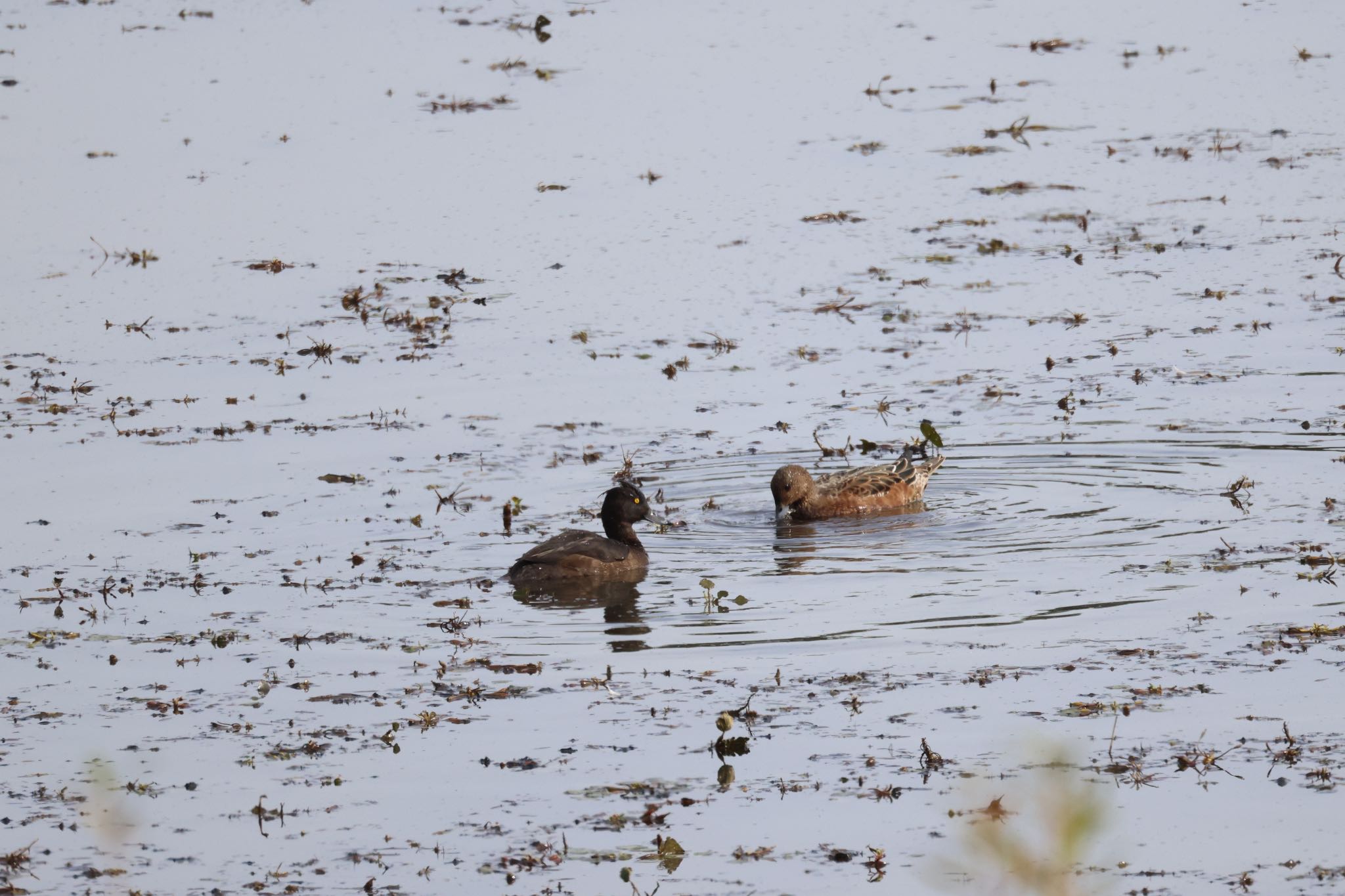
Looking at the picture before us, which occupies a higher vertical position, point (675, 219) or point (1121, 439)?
point (675, 219)

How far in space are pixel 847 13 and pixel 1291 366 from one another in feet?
60.5

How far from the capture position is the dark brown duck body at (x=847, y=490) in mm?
14773

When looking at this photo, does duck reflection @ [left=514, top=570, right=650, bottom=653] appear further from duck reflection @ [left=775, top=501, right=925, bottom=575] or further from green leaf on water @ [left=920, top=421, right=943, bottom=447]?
green leaf on water @ [left=920, top=421, right=943, bottom=447]

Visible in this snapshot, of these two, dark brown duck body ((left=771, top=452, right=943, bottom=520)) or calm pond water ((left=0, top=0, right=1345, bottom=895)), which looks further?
dark brown duck body ((left=771, top=452, right=943, bottom=520))

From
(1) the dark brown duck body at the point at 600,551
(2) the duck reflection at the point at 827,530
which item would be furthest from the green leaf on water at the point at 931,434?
(1) the dark brown duck body at the point at 600,551

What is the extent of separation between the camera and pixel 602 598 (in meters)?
12.9

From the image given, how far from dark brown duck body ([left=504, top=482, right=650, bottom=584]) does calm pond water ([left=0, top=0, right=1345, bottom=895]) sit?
0.22 m

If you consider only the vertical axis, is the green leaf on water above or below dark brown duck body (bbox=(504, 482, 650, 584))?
above

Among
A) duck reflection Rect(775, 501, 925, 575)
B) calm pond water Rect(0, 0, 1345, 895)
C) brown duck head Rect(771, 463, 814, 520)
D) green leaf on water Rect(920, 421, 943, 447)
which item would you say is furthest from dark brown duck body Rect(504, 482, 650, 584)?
green leaf on water Rect(920, 421, 943, 447)

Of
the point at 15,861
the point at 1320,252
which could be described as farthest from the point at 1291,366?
the point at 15,861

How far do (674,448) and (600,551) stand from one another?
280 centimetres

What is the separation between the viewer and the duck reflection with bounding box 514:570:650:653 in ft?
39.7

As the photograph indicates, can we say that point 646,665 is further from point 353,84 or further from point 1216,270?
point 353,84

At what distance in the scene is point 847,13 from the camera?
33594 mm
